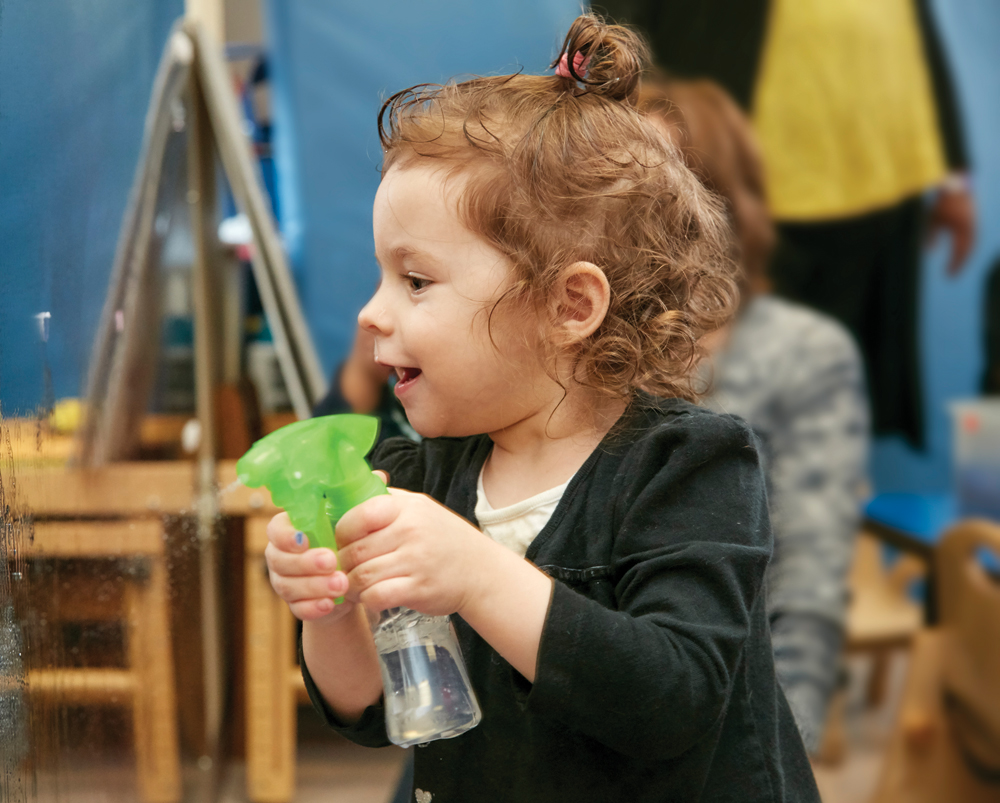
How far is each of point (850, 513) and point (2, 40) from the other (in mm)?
1220

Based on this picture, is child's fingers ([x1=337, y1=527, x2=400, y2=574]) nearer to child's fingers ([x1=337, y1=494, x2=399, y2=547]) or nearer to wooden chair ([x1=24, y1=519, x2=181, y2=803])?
child's fingers ([x1=337, y1=494, x2=399, y2=547])

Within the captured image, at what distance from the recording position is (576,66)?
0.45 meters

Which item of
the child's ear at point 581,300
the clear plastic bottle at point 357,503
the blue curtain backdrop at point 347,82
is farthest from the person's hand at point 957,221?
the clear plastic bottle at point 357,503

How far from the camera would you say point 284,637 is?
68 cm

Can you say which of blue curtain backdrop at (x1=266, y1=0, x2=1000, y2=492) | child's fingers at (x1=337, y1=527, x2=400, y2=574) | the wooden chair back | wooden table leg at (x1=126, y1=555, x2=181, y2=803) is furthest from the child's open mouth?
the wooden chair back

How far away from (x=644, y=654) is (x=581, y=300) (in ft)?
0.54

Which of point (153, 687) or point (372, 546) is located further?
point (153, 687)

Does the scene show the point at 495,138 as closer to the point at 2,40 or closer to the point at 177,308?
the point at 2,40

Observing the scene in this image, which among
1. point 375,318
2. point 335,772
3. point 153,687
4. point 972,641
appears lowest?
point 972,641

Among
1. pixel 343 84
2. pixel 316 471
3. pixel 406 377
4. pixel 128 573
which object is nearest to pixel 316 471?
pixel 316 471

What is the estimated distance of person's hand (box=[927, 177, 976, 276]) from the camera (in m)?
1.48

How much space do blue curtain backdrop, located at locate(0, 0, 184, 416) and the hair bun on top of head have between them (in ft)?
0.74

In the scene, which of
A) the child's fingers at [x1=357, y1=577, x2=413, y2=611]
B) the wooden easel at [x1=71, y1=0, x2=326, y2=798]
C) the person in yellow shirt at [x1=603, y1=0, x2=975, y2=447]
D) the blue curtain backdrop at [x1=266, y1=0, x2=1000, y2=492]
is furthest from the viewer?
the person in yellow shirt at [x1=603, y1=0, x2=975, y2=447]

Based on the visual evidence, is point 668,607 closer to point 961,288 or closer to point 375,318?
point 375,318
